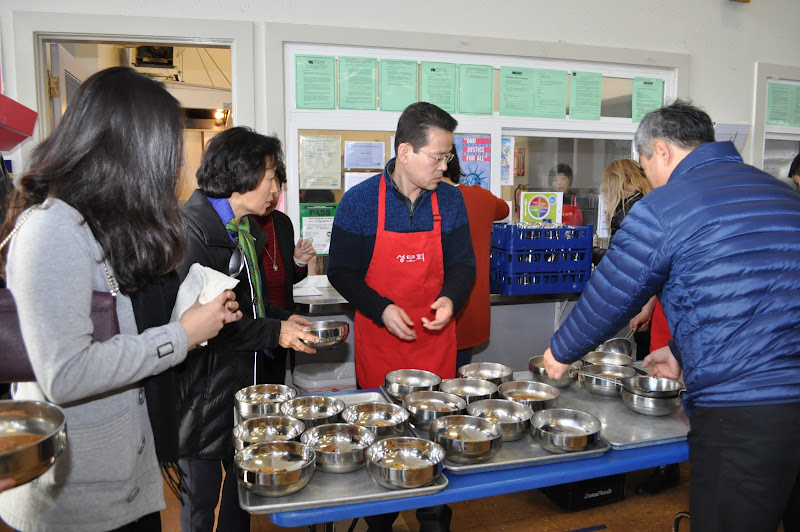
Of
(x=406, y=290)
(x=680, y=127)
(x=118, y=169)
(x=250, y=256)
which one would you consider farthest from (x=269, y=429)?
(x=680, y=127)

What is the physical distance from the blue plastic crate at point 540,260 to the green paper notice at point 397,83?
3.90 ft

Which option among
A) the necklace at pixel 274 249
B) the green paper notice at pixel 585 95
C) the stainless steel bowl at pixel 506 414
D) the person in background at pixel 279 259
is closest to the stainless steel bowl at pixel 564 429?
the stainless steel bowl at pixel 506 414

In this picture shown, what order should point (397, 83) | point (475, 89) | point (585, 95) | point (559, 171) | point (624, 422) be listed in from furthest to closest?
point (559, 171) → point (585, 95) → point (475, 89) → point (397, 83) → point (624, 422)

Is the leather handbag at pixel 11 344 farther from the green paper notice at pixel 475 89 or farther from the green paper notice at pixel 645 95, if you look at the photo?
the green paper notice at pixel 645 95

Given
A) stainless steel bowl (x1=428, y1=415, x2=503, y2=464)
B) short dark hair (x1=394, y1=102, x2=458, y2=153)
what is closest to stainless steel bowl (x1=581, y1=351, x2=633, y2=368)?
stainless steel bowl (x1=428, y1=415, x2=503, y2=464)

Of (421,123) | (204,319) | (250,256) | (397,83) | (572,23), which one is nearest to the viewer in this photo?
(204,319)

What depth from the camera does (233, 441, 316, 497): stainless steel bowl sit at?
1.34 m

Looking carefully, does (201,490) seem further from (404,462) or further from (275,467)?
(404,462)

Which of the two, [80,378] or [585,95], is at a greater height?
[585,95]

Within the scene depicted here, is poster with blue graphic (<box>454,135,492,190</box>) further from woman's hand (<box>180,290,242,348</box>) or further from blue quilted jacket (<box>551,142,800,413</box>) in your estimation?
woman's hand (<box>180,290,242,348</box>)

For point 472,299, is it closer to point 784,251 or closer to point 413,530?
point 413,530

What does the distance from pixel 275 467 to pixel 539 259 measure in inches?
100

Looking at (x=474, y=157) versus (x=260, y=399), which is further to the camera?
(x=474, y=157)

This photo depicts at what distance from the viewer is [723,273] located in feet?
4.91
